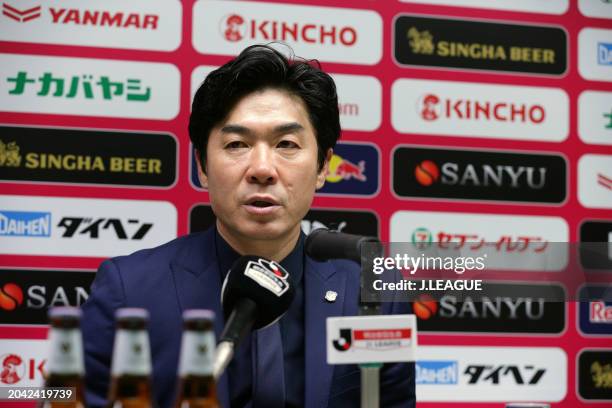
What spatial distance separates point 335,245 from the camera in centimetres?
96

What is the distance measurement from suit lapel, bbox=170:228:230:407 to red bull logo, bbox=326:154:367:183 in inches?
27.4

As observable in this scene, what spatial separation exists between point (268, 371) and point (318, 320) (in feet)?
0.53

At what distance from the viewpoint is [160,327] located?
56.3 inches

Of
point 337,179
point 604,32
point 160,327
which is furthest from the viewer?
point 604,32

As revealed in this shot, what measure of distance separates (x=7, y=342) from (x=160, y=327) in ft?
2.72

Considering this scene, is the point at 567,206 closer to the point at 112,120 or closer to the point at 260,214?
the point at 260,214

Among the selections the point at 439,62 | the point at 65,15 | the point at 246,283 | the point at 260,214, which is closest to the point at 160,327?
the point at 260,214

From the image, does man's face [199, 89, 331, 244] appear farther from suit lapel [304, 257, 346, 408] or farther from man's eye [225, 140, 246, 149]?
suit lapel [304, 257, 346, 408]

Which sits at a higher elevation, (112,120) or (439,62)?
(439,62)

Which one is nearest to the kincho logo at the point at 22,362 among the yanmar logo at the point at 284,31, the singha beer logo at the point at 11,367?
the singha beer logo at the point at 11,367

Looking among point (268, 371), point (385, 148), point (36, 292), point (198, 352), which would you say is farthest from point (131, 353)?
point (385, 148)

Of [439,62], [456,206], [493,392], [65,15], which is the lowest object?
[493,392]

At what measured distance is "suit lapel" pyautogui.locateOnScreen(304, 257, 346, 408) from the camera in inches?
55.5

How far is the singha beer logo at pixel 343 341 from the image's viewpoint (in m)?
0.89
